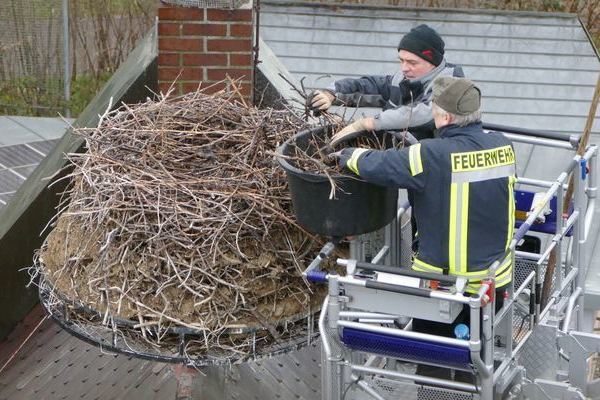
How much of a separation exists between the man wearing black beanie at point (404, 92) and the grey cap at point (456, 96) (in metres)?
0.55

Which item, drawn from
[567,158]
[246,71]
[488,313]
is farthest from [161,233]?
[567,158]

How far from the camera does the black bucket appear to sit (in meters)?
4.97

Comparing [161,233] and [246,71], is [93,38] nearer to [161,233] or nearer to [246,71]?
[246,71]

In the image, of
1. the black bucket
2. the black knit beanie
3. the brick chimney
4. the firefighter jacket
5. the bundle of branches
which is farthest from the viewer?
the brick chimney

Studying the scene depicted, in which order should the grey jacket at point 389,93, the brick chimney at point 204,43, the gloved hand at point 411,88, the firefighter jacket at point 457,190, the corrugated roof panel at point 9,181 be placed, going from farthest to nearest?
the corrugated roof panel at point 9,181
the brick chimney at point 204,43
the gloved hand at point 411,88
the grey jacket at point 389,93
the firefighter jacket at point 457,190

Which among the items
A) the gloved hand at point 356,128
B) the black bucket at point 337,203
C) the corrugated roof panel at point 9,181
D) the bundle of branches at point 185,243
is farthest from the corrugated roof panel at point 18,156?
the black bucket at point 337,203

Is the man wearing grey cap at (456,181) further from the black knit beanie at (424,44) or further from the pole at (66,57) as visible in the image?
the pole at (66,57)

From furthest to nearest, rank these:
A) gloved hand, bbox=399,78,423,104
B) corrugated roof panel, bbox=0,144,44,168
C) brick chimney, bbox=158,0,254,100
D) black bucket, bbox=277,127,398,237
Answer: corrugated roof panel, bbox=0,144,44,168
brick chimney, bbox=158,0,254,100
gloved hand, bbox=399,78,423,104
black bucket, bbox=277,127,398,237

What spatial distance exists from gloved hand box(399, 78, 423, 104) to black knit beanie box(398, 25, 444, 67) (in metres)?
0.15

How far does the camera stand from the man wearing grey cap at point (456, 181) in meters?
4.84

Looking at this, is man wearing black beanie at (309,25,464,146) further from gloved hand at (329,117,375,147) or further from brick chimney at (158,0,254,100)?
brick chimney at (158,0,254,100)

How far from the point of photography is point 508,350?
17.6 ft

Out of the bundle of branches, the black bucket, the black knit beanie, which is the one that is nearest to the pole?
the bundle of branches

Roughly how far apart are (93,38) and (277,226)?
969cm
